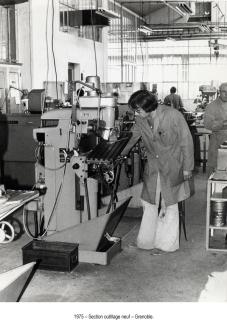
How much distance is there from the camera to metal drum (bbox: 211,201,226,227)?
3.40m

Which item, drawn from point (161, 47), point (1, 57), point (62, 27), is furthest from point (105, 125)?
point (161, 47)

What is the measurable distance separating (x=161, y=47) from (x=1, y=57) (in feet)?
35.4

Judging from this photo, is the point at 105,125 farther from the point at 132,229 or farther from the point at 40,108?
the point at 40,108

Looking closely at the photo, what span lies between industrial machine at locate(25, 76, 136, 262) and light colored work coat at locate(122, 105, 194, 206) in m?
0.21

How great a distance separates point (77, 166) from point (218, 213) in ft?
3.61

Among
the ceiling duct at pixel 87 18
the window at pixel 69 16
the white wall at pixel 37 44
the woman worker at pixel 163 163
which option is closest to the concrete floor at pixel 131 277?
the woman worker at pixel 163 163

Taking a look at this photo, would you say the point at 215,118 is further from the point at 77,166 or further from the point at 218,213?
the point at 77,166

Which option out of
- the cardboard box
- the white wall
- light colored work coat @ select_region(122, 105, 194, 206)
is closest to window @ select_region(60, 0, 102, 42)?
the white wall

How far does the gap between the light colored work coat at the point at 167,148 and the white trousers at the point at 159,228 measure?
0.08 meters

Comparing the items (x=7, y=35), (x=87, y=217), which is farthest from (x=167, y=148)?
(x=7, y=35)

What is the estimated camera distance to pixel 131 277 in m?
3.01

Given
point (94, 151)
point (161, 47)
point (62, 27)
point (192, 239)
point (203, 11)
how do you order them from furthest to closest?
point (161, 47) < point (203, 11) < point (62, 27) < point (192, 239) < point (94, 151)

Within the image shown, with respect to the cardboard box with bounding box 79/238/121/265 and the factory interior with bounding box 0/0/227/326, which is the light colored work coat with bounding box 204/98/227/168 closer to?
the factory interior with bounding box 0/0/227/326

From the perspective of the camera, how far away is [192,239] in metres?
3.81
